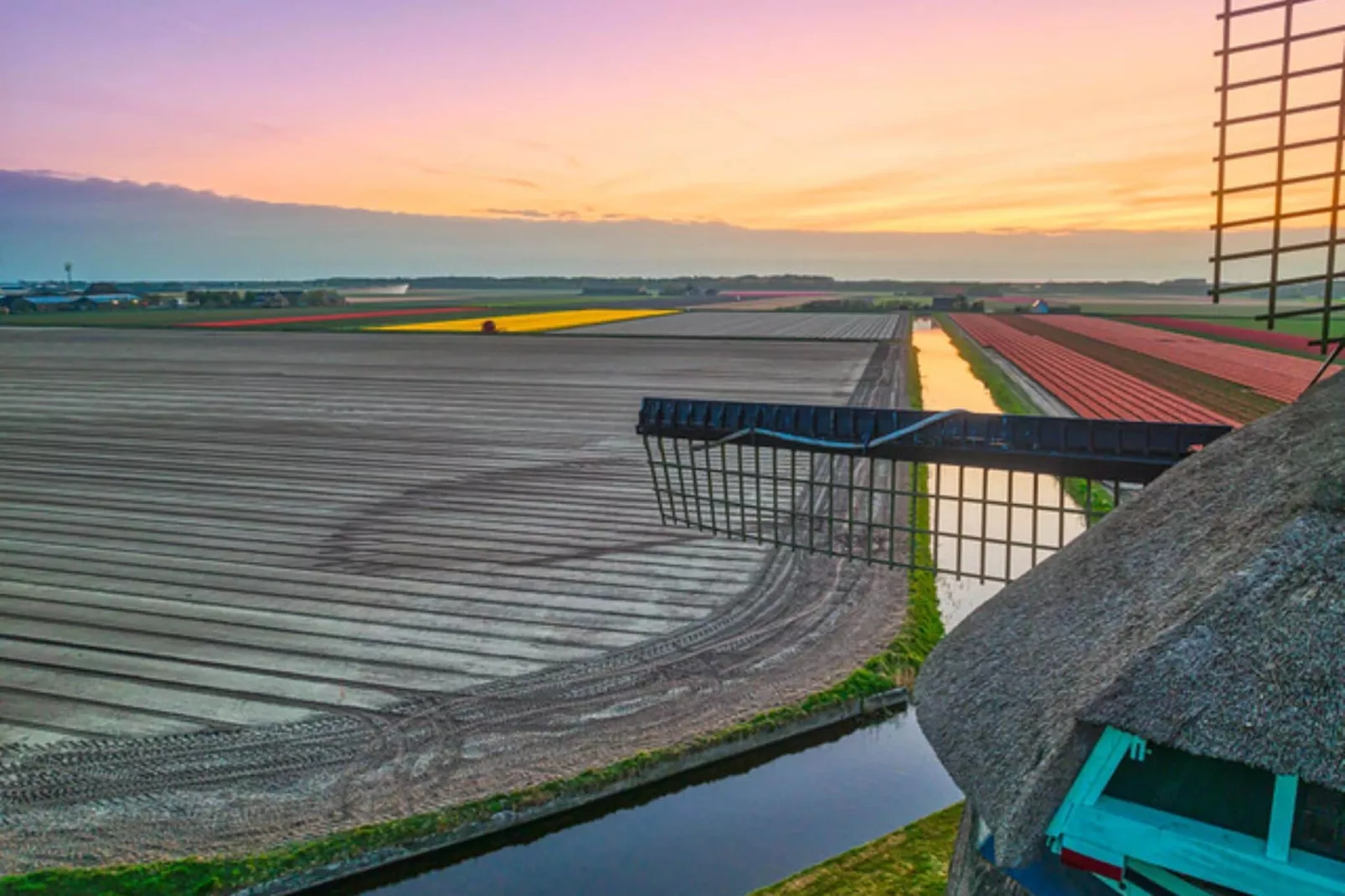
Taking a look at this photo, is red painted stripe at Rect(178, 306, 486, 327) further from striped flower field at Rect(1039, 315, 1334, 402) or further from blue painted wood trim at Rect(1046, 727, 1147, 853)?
blue painted wood trim at Rect(1046, 727, 1147, 853)

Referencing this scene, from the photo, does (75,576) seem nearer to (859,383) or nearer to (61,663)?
(61,663)

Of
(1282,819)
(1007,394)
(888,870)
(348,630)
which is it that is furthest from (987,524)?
(1007,394)

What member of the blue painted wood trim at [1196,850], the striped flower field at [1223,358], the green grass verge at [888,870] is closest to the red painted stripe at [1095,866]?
the blue painted wood trim at [1196,850]

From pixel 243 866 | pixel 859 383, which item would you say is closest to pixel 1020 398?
pixel 859 383

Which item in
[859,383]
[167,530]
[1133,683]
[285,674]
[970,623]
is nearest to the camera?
[1133,683]

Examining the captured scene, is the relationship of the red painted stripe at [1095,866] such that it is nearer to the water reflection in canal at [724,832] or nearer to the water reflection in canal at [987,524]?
the water reflection in canal at [987,524]

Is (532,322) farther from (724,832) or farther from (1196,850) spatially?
(1196,850)
